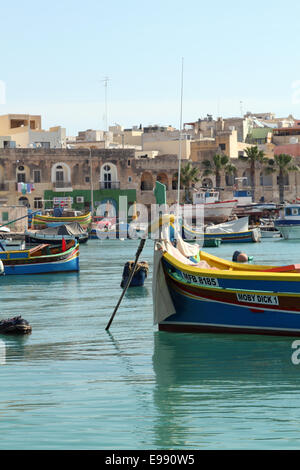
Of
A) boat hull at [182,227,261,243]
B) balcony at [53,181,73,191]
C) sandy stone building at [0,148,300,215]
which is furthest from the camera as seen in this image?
balcony at [53,181,73,191]

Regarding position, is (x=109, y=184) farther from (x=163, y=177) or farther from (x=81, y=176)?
(x=163, y=177)

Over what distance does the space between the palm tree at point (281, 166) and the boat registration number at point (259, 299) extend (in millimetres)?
69424

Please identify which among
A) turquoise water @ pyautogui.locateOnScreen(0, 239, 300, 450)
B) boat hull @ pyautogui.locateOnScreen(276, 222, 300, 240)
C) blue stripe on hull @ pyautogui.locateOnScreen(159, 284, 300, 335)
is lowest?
boat hull @ pyautogui.locateOnScreen(276, 222, 300, 240)

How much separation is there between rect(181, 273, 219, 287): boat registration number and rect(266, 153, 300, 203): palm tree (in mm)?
68720

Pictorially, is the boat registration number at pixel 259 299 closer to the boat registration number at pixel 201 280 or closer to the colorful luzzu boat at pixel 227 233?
the boat registration number at pixel 201 280

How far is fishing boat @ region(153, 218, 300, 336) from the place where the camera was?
54.4ft

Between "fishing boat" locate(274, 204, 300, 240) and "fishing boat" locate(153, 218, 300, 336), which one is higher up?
"fishing boat" locate(153, 218, 300, 336)

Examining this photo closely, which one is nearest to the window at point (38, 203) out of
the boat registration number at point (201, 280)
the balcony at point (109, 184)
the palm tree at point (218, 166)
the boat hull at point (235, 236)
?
the balcony at point (109, 184)

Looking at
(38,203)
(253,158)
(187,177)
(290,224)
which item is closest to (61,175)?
(38,203)

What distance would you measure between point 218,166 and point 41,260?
50336 millimetres

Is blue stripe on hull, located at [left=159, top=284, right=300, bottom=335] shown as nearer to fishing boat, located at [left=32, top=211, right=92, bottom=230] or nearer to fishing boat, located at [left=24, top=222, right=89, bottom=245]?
fishing boat, located at [left=24, top=222, right=89, bottom=245]

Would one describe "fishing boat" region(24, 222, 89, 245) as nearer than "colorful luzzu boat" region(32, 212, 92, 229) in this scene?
Yes

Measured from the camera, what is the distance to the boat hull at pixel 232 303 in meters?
16.5

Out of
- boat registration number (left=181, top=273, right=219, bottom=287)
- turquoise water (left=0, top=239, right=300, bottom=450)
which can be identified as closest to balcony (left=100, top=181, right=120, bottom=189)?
turquoise water (left=0, top=239, right=300, bottom=450)
